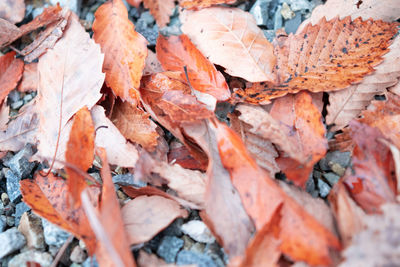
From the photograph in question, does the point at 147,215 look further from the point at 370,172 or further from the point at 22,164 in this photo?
the point at 370,172

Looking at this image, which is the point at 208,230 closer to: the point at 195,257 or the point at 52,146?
the point at 195,257

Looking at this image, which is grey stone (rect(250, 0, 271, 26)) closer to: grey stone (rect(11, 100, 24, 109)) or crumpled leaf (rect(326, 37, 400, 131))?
crumpled leaf (rect(326, 37, 400, 131))

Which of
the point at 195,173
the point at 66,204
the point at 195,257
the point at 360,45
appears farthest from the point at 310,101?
the point at 66,204

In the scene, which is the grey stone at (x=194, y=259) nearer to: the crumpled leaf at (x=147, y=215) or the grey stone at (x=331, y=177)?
the crumpled leaf at (x=147, y=215)

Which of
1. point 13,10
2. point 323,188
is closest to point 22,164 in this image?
point 13,10

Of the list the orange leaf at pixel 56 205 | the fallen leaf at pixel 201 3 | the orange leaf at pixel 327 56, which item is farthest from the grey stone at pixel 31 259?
the fallen leaf at pixel 201 3

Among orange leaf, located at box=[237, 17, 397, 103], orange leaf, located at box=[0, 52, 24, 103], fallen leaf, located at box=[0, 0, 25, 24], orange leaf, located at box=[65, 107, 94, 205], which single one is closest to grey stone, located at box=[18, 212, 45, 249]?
orange leaf, located at box=[65, 107, 94, 205]
